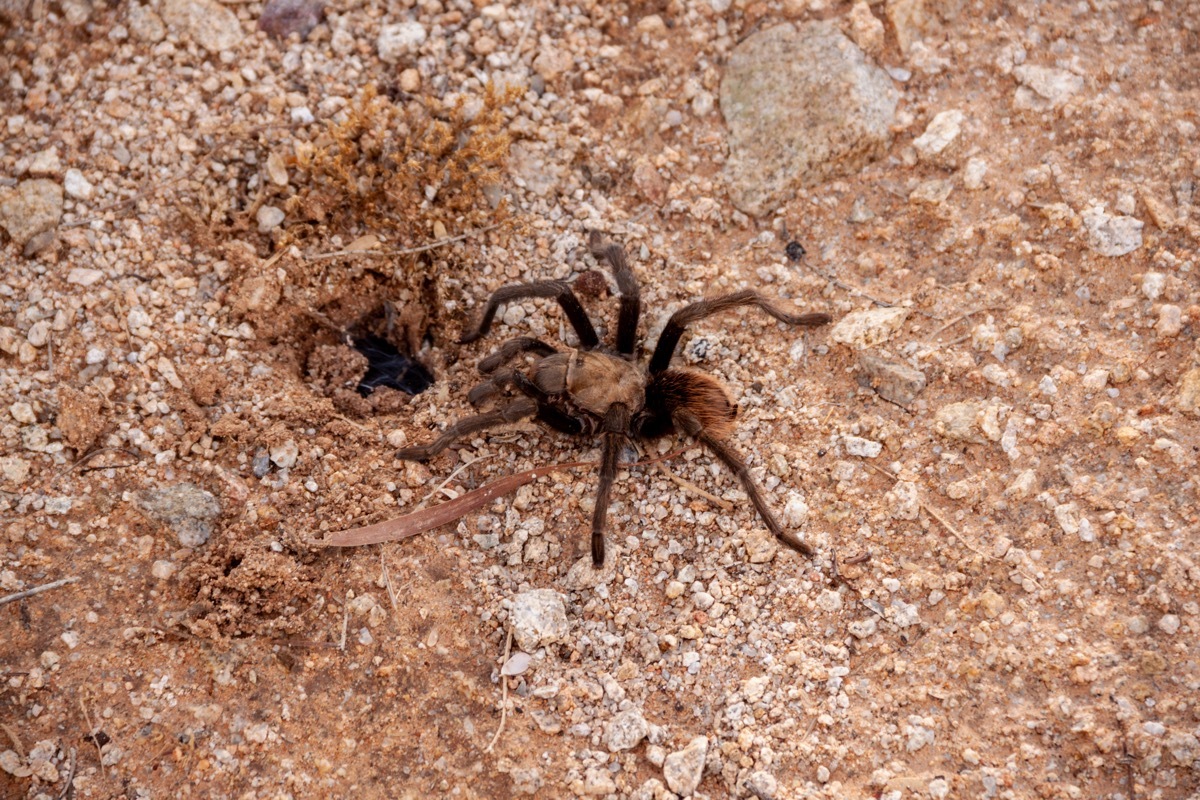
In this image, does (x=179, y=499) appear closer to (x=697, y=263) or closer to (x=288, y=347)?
(x=288, y=347)

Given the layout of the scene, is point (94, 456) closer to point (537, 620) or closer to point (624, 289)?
point (537, 620)

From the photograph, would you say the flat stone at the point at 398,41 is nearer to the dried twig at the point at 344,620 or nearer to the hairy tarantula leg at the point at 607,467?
the hairy tarantula leg at the point at 607,467

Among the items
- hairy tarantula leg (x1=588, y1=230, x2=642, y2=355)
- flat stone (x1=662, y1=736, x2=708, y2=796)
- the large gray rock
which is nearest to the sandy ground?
flat stone (x1=662, y1=736, x2=708, y2=796)

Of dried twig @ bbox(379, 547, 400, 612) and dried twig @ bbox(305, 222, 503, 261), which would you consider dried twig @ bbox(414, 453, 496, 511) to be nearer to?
dried twig @ bbox(379, 547, 400, 612)

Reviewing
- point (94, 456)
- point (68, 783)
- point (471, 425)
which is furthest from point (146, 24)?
point (68, 783)

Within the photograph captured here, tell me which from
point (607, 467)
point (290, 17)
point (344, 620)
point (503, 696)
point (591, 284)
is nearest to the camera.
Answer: point (503, 696)
